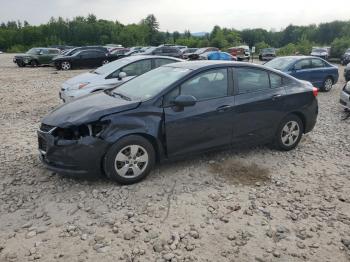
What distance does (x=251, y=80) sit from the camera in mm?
5949

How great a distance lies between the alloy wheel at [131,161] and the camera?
4.85m

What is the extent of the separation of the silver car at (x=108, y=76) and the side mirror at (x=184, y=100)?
14.4 feet

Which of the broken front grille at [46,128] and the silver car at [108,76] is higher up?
the silver car at [108,76]

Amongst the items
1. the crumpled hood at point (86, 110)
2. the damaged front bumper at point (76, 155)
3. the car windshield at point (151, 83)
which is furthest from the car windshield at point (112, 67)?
the damaged front bumper at point (76, 155)

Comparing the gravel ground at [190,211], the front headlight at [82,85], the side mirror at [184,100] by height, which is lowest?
the gravel ground at [190,211]

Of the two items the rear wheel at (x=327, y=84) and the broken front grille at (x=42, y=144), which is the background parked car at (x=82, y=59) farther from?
the broken front grille at (x=42, y=144)

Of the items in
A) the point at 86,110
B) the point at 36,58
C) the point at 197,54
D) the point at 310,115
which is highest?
the point at 197,54

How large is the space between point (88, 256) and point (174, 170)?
7.27 ft

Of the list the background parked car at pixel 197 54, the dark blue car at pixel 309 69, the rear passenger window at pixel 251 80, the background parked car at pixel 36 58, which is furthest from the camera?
the background parked car at pixel 197 54

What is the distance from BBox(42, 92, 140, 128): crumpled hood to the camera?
479 centimetres

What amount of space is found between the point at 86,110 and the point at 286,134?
3412 mm

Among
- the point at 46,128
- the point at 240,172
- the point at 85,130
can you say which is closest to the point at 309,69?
the point at 240,172

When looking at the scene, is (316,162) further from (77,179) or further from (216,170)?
(77,179)

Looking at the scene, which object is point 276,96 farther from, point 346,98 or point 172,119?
point 346,98
